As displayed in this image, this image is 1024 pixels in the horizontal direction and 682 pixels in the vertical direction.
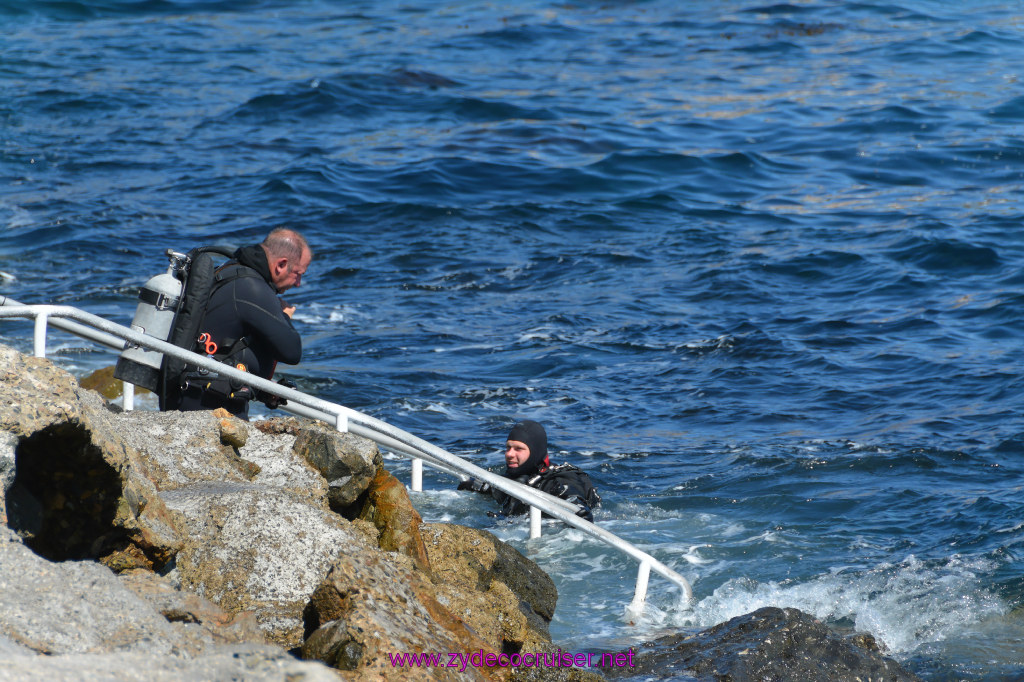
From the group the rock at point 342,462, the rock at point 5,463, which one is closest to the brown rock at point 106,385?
the rock at point 342,462

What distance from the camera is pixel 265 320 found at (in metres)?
5.89

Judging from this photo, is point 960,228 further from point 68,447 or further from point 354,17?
point 354,17

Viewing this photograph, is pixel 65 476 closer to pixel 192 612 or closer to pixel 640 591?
pixel 192 612

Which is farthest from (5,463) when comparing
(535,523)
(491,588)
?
(535,523)

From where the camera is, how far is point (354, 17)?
27391 mm

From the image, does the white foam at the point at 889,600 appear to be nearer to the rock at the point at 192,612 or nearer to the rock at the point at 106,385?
the rock at the point at 192,612

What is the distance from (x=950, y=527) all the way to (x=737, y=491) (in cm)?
152

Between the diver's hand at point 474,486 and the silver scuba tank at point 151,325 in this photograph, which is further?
the diver's hand at point 474,486

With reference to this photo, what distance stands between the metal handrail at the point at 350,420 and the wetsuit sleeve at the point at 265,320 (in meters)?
0.32

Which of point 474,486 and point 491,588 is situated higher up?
point 491,588

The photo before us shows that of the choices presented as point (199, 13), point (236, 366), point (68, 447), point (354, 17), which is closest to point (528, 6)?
point (354, 17)

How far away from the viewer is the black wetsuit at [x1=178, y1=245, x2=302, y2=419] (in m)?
5.87

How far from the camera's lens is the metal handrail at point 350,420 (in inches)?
197

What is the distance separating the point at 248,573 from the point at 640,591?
2.74 meters
